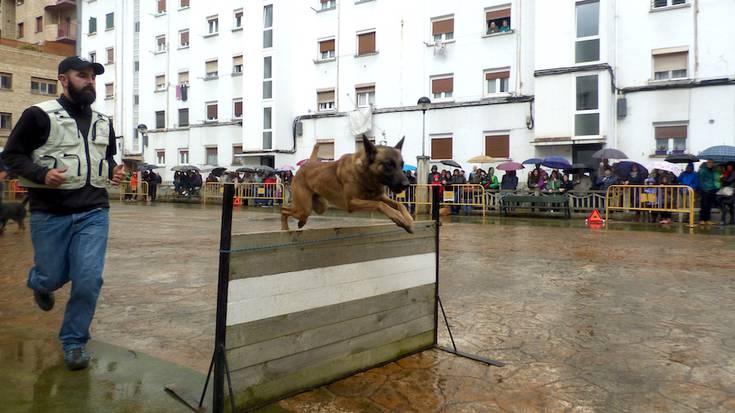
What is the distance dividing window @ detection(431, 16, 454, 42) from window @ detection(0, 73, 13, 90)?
37973 millimetres

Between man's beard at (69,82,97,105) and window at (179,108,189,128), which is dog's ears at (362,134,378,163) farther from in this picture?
window at (179,108,189,128)

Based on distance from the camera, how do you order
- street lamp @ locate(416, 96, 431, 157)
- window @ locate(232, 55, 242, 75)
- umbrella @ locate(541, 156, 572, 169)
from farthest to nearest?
window @ locate(232, 55, 242, 75)
street lamp @ locate(416, 96, 431, 157)
umbrella @ locate(541, 156, 572, 169)

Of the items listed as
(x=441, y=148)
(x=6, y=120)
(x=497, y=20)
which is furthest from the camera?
(x=6, y=120)

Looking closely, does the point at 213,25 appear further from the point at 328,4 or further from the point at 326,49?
the point at 326,49

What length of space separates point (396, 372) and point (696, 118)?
2031cm

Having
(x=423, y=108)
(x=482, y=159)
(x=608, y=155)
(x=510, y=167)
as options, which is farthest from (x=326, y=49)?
(x=608, y=155)

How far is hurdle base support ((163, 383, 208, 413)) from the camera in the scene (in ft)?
10.4

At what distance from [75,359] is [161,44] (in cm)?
3799

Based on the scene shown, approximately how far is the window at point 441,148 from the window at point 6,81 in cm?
3862

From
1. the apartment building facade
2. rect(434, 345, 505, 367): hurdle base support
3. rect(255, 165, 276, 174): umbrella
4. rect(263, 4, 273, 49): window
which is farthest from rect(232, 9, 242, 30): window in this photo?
rect(434, 345, 505, 367): hurdle base support

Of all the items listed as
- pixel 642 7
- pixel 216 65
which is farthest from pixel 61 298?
pixel 216 65

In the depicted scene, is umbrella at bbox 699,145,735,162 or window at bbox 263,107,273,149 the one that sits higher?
window at bbox 263,107,273,149

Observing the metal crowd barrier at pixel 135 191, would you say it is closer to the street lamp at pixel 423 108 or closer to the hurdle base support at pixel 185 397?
the street lamp at pixel 423 108

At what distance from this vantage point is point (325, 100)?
2966 cm
